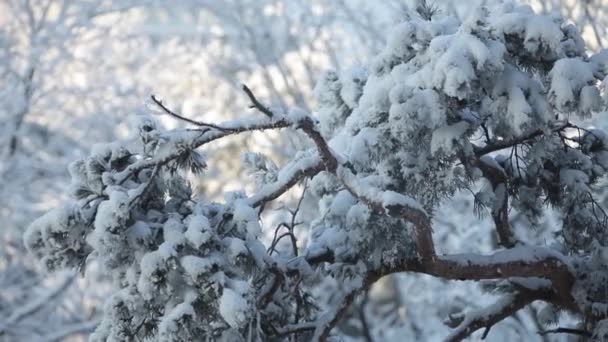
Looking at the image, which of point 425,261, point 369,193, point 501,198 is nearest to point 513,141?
point 501,198

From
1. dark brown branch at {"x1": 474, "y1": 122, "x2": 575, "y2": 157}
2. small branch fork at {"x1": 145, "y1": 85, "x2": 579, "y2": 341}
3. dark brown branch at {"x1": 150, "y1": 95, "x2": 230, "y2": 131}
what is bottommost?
small branch fork at {"x1": 145, "y1": 85, "x2": 579, "y2": 341}

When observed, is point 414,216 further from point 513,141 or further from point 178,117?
point 178,117

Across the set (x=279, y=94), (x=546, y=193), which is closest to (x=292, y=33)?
(x=279, y=94)

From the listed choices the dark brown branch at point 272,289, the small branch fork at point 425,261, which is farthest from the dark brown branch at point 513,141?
the dark brown branch at point 272,289

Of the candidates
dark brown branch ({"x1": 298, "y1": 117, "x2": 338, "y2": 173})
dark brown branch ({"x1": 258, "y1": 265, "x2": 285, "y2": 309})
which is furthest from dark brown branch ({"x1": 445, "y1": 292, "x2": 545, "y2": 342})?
dark brown branch ({"x1": 298, "y1": 117, "x2": 338, "y2": 173})

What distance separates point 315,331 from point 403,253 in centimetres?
60

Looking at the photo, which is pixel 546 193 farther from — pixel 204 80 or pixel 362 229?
pixel 204 80

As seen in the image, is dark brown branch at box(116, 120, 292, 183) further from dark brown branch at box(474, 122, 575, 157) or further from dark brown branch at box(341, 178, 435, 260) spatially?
dark brown branch at box(474, 122, 575, 157)

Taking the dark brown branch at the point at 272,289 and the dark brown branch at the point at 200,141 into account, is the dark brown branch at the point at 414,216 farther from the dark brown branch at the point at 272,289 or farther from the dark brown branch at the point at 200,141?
the dark brown branch at the point at 272,289

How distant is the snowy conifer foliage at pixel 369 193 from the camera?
3131 mm

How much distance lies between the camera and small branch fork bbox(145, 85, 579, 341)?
325cm

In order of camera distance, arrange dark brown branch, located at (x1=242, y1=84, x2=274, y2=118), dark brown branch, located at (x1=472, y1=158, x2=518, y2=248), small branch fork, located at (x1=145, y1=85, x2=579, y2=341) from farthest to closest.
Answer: dark brown branch, located at (x1=472, y1=158, x2=518, y2=248) → small branch fork, located at (x1=145, y1=85, x2=579, y2=341) → dark brown branch, located at (x1=242, y1=84, x2=274, y2=118)

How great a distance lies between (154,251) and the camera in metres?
3.15

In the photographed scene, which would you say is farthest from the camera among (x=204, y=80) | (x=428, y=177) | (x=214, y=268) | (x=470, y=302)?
(x=204, y=80)
